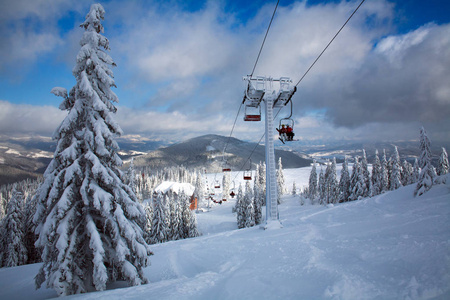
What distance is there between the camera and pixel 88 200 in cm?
899

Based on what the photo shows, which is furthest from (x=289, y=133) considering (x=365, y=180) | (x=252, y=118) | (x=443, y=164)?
(x=443, y=164)

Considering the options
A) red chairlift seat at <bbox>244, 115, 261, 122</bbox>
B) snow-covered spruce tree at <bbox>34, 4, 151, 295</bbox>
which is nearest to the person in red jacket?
red chairlift seat at <bbox>244, 115, 261, 122</bbox>

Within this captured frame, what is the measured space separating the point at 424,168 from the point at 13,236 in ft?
175

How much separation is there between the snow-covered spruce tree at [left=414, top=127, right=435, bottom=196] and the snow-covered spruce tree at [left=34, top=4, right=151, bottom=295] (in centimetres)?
2749

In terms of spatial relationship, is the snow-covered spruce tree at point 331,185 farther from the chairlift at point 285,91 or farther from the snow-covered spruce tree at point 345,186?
the chairlift at point 285,91

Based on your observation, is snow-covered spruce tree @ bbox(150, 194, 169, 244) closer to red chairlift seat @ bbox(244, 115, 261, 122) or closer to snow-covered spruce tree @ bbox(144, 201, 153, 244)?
snow-covered spruce tree @ bbox(144, 201, 153, 244)

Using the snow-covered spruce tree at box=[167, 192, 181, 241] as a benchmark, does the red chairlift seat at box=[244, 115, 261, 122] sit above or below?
above

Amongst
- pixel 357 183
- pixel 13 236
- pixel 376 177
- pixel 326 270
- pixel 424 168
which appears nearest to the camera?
pixel 326 270

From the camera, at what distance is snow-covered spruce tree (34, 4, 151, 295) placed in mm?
8352

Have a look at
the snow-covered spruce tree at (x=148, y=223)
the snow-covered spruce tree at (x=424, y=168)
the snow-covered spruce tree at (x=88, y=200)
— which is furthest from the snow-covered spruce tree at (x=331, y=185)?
the snow-covered spruce tree at (x=88, y=200)

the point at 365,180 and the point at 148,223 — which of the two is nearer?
the point at 148,223

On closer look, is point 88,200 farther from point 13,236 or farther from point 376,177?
point 376,177

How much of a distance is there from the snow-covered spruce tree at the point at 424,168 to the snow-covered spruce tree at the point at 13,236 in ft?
160

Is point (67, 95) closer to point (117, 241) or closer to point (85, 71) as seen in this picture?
point (85, 71)
